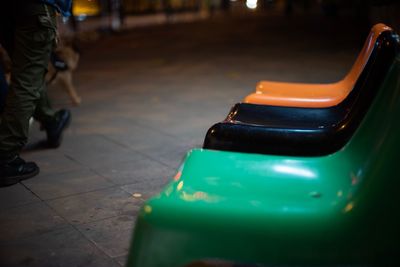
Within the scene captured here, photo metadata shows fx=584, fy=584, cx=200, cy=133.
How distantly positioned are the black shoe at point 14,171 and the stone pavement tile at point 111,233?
1045mm

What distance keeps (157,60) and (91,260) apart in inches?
343

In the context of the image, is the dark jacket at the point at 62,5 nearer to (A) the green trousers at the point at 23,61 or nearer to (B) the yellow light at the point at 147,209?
(A) the green trousers at the point at 23,61

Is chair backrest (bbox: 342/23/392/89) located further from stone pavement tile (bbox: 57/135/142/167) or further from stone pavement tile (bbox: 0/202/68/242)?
stone pavement tile (bbox: 0/202/68/242)

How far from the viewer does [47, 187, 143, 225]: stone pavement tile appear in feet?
12.7

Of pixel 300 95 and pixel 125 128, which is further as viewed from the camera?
pixel 125 128

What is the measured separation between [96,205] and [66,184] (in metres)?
0.56

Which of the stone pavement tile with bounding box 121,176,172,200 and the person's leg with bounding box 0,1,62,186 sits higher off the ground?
the person's leg with bounding box 0,1,62,186

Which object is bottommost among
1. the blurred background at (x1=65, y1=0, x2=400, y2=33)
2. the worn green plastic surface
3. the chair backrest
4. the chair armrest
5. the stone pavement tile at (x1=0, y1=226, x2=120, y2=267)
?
the blurred background at (x1=65, y1=0, x2=400, y2=33)

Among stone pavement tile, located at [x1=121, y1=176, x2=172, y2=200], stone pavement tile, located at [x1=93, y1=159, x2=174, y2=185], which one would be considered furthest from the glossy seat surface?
stone pavement tile, located at [x1=93, y1=159, x2=174, y2=185]

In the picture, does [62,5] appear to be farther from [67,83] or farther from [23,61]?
[67,83]

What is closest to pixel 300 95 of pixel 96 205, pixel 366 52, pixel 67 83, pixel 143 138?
pixel 366 52

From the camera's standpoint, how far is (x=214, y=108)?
712cm

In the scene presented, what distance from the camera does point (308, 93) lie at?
5176mm

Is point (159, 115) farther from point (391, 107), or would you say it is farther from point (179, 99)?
point (391, 107)
